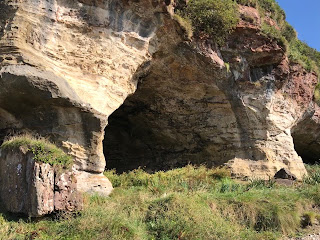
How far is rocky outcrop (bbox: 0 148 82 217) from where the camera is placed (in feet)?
21.0

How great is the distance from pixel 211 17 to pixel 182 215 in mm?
7168

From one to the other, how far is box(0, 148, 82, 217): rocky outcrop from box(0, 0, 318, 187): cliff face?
171cm

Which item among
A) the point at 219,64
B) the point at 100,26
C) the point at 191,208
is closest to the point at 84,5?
the point at 100,26

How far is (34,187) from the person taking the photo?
6.38 metres

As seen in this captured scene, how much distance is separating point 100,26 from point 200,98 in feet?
16.4

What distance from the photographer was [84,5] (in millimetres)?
9641

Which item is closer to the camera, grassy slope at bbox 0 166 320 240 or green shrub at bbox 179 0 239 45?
grassy slope at bbox 0 166 320 240

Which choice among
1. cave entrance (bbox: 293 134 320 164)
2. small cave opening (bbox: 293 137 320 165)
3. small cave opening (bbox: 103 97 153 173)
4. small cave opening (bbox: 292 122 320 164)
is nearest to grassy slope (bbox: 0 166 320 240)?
small cave opening (bbox: 103 97 153 173)

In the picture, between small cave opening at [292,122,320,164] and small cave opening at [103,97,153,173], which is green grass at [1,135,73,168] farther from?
small cave opening at [292,122,320,164]

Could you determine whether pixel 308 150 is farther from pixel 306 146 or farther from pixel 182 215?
pixel 182 215

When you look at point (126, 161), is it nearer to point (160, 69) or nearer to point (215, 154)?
point (215, 154)

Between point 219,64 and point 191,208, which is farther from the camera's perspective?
point 219,64

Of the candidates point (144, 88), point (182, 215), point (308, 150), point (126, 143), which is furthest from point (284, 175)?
point (308, 150)

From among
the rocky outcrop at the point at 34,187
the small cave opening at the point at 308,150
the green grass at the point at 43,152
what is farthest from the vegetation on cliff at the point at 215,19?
the small cave opening at the point at 308,150
